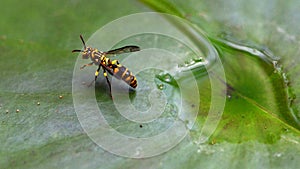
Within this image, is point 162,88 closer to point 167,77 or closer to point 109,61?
point 167,77

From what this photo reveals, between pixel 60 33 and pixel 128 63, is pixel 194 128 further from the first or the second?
pixel 60 33

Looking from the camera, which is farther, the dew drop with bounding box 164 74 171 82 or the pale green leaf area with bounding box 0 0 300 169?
the dew drop with bounding box 164 74 171 82

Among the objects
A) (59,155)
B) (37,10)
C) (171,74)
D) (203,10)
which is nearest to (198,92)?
(171,74)

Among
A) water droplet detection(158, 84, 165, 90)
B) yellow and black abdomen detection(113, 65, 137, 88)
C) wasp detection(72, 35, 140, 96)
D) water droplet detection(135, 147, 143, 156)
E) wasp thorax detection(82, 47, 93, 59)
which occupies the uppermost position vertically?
wasp thorax detection(82, 47, 93, 59)

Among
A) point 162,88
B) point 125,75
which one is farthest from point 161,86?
point 125,75

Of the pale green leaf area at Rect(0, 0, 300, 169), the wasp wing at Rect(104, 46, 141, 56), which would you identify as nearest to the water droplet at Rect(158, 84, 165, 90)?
the pale green leaf area at Rect(0, 0, 300, 169)

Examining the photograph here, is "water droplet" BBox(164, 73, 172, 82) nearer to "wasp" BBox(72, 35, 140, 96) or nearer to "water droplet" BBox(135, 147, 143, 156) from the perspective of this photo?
"wasp" BBox(72, 35, 140, 96)
